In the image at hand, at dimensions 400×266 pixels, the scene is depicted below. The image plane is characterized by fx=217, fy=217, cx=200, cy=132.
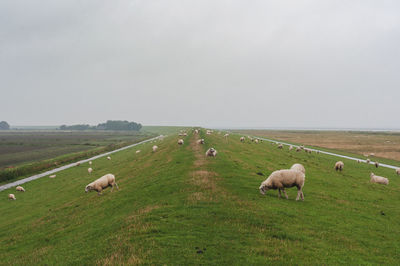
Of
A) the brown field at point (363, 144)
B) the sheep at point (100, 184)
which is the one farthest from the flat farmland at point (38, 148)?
the brown field at point (363, 144)

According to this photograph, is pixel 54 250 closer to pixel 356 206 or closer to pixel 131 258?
pixel 131 258

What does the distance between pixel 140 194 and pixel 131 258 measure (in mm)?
12083

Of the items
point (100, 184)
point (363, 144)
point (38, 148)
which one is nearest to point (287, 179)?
point (100, 184)

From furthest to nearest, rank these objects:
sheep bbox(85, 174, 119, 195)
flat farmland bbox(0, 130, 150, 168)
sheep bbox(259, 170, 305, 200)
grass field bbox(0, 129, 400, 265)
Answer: flat farmland bbox(0, 130, 150, 168)
sheep bbox(85, 174, 119, 195)
sheep bbox(259, 170, 305, 200)
grass field bbox(0, 129, 400, 265)

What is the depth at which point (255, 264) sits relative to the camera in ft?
29.2

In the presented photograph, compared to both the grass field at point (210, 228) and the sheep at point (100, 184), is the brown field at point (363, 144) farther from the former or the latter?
the sheep at point (100, 184)

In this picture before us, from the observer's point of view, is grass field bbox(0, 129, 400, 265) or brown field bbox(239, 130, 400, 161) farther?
brown field bbox(239, 130, 400, 161)

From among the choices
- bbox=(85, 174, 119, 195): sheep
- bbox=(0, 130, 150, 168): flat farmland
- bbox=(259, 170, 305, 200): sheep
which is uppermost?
bbox=(259, 170, 305, 200): sheep

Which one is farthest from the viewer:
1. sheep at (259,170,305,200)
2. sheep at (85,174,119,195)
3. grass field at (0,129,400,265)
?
sheep at (85,174,119,195)

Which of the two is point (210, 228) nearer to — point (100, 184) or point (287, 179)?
point (287, 179)

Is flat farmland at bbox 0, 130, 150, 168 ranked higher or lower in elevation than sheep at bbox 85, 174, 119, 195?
lower

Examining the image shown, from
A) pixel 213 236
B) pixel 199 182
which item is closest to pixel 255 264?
pixel 213 236

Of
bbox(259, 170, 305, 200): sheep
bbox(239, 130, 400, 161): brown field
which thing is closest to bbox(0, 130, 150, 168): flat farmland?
bbox(259, 170, 305, 200): sheep

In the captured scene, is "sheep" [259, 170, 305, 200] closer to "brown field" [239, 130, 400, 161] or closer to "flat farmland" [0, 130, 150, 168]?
"brown field" [239, 130, 400, 161]
